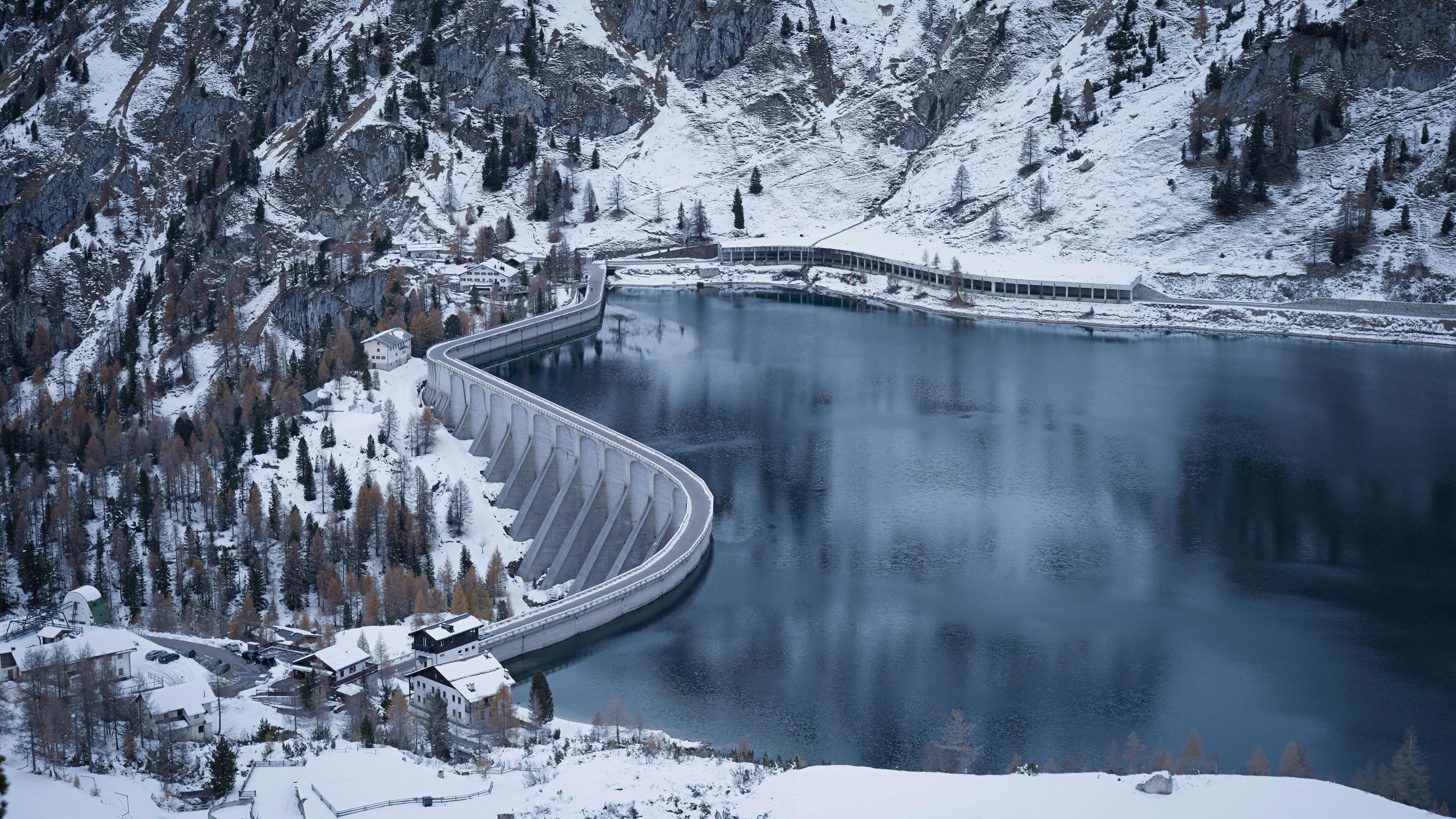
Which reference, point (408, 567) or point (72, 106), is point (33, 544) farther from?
point (72, 106)

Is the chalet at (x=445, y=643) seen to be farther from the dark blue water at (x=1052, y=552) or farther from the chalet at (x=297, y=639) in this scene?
the chalet at (x=297, y=639)

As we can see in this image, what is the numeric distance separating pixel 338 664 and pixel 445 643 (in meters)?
3.92

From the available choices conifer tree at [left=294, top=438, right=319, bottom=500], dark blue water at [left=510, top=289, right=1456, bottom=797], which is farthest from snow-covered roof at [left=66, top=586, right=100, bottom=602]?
dark blue water at [left=510, top=289, right=1456, bottom=797]

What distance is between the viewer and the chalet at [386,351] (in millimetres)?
95312

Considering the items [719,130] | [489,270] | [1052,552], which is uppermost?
[719,130]

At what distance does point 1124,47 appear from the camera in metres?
136

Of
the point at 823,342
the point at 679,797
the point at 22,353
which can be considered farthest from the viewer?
the point at 22,353

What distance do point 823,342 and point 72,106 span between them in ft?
347

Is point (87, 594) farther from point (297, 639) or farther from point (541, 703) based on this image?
point (541, 703)

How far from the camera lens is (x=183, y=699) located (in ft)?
135

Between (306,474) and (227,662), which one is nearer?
(227,662)

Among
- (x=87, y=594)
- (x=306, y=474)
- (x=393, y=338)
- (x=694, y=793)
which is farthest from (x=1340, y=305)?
(x=87, y=594)

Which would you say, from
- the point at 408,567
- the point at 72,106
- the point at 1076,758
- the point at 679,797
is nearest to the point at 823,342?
the point at 408,567

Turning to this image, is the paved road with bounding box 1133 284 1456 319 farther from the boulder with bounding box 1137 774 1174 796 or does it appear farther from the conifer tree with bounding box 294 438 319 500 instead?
the boulder with bounding box 1137 774 1174 796
